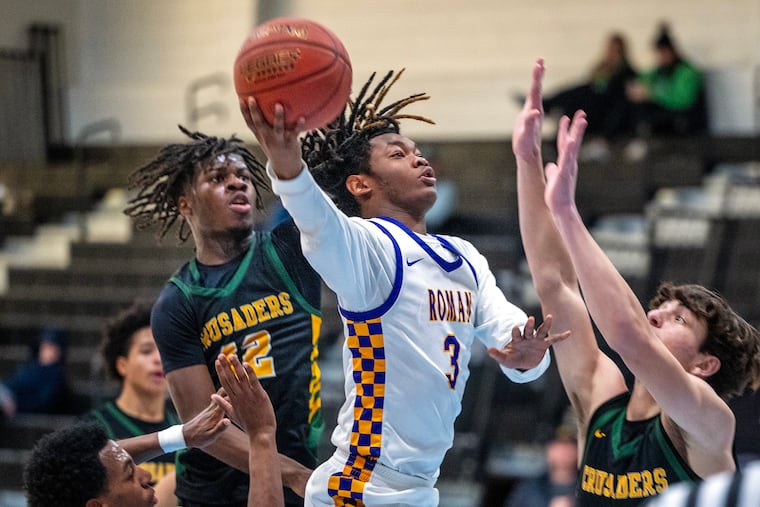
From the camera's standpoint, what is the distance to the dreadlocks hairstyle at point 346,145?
3.95m

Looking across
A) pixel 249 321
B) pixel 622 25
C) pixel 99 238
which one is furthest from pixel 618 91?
pixel 249 321

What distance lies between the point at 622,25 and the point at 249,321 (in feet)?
32.2

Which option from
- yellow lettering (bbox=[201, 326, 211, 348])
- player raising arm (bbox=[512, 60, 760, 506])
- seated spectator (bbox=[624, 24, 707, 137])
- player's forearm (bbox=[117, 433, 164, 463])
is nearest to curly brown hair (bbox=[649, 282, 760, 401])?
player raising arm (bbox=[512, 60, 760, 506])

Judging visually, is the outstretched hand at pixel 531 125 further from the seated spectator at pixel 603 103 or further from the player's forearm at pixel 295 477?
the seated spectator at pixel 603 103

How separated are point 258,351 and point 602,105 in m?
8.10

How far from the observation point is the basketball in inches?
130

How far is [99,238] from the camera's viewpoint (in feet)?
44.4

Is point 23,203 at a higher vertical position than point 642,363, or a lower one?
lower

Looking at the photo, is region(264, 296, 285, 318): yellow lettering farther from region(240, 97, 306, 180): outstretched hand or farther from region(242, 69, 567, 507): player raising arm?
region(240, 97, 306, 180): outstretched hand

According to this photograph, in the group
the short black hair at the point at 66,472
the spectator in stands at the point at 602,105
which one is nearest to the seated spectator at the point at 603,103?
the spectator in stands at the point at 602,105

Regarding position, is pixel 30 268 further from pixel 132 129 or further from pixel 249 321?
pixel 249 321

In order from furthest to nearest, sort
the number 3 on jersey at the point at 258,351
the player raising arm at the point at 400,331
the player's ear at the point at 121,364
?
the player's ear at the point at 121,364, the number 3 on jersey at the point at 258,351, the player raising arm at the point at 400,331

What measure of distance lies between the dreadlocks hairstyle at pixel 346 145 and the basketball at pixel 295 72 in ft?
1.41

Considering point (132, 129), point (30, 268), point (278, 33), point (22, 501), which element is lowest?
point (22, 501)
